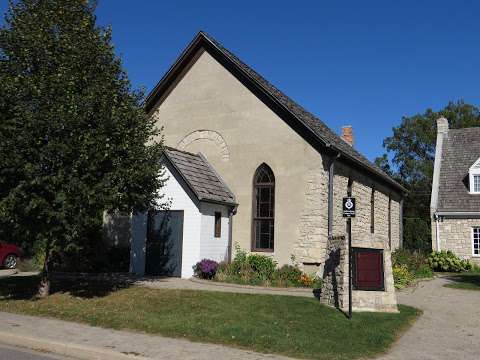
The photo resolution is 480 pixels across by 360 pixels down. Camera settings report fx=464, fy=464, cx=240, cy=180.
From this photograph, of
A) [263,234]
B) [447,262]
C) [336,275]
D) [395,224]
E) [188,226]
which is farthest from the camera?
[395,224]

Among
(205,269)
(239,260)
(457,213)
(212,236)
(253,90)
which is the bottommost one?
(205,269)

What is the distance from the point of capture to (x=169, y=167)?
1762 cm

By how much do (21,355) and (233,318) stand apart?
14.0 feet

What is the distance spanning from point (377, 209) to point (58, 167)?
707 inches

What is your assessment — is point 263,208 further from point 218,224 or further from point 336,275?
point 336,275

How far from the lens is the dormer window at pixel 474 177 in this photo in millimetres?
28016

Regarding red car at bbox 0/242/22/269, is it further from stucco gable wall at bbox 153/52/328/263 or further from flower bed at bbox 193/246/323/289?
flower bed at bbox 193/246/323/289

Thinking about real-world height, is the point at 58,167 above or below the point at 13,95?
below

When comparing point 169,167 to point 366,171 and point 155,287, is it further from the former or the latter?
point 366,171

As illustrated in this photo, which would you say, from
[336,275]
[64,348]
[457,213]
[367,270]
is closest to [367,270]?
[367,270]

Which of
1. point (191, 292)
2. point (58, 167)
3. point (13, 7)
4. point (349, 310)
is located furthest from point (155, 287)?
point (13, 7)

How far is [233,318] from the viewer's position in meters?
10.1

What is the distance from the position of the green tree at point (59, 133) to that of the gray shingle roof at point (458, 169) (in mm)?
21575

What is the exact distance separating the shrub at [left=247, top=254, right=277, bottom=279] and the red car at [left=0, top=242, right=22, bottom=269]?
39.8 ft
